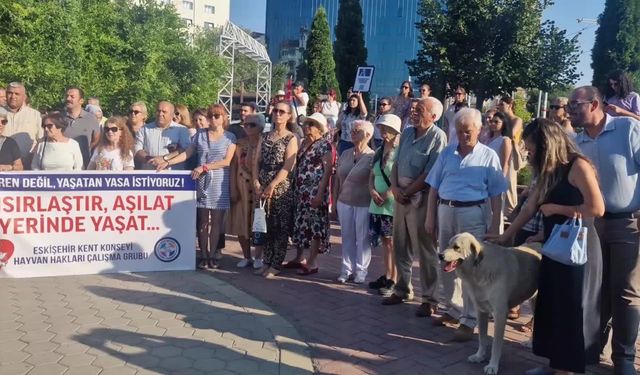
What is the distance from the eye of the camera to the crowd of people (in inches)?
166

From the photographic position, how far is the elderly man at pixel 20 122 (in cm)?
776

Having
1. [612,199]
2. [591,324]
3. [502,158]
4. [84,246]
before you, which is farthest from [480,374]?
[84,246]

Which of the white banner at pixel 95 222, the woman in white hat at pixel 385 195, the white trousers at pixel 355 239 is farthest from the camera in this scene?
the white trousers at pixel 355 239

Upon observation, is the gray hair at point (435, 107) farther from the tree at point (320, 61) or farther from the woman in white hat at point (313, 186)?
the tree at point (320, 61)

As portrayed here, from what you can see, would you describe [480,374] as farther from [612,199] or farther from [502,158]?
[502,158]

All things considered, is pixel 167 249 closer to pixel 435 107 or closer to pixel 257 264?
pixel 257 264

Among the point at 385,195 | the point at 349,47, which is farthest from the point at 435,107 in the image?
the point at 349,47

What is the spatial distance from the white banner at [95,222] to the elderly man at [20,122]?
1424mm

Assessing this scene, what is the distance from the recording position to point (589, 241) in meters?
4.25

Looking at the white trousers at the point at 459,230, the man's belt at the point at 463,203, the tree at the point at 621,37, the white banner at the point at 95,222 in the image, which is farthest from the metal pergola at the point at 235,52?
the man's belt at the point at 463,203

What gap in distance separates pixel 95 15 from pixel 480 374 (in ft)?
82.1

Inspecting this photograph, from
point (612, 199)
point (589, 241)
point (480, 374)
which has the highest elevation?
point (612, 199)

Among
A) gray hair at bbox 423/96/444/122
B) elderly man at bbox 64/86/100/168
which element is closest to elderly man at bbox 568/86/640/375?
gray hair at bbox 423/96/444/122

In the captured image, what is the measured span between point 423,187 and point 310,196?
1.78 metres
